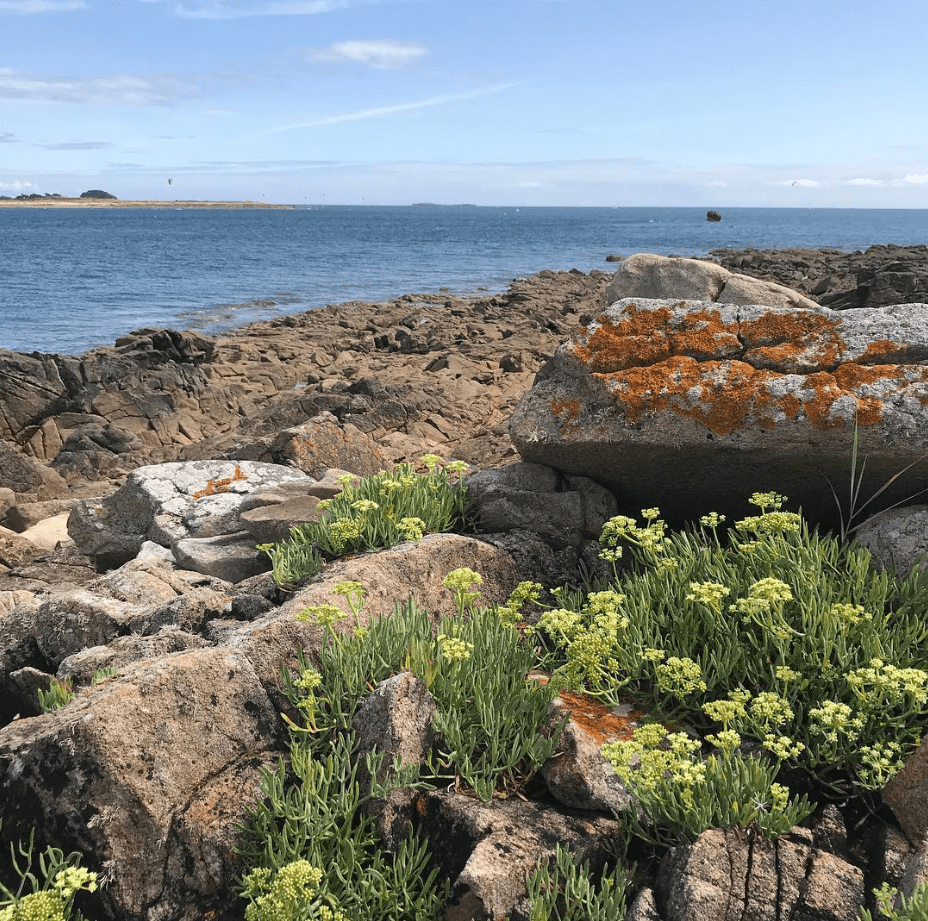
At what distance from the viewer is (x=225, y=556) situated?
7.03m

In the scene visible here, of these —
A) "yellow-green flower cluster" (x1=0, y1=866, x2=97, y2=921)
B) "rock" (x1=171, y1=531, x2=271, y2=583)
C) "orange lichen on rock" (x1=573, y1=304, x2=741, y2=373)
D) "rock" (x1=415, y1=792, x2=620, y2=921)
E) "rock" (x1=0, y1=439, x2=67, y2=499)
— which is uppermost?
"orange lichen on rock" (x1=573, y1=304, x2=741, y2=373)

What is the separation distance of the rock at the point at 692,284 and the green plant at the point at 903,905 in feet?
18.7

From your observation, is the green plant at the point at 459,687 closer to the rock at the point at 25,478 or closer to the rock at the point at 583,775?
the rock at the point at 583,775

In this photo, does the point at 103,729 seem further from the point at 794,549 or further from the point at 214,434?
the point at 214,434

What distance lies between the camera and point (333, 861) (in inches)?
127

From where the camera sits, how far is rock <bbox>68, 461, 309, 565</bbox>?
8172 mm

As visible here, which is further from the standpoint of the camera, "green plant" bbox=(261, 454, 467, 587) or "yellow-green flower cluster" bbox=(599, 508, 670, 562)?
"green plant" bbox=(261, 454, 467, 587)

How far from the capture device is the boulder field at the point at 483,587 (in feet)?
10.8

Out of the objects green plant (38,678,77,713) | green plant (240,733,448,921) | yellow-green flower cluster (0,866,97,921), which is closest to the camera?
yellow-green flower cluster (0,866,97,921)

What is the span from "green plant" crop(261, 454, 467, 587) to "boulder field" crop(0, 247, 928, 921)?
19 centimetres

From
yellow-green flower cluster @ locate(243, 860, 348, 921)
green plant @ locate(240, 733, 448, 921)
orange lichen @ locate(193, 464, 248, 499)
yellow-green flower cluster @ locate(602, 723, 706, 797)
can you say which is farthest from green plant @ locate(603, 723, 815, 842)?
orange lichen @ locate(193, 464, 248, 499)

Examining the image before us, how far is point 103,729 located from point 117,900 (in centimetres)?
66

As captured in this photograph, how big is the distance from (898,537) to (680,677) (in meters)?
2.13

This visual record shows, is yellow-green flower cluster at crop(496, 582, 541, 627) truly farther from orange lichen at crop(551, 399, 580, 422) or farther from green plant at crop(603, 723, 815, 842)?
orange lichen at crop(551, 399, 580, 422)
